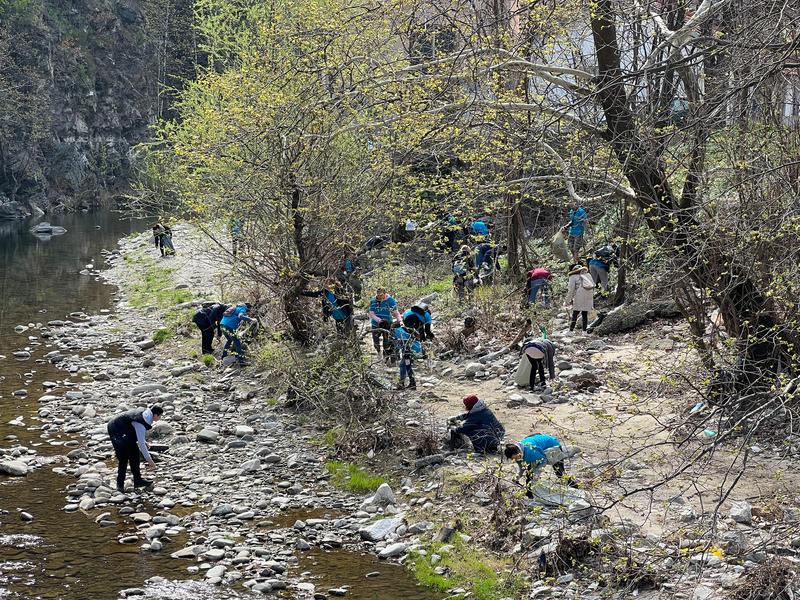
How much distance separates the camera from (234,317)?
65.1 ft

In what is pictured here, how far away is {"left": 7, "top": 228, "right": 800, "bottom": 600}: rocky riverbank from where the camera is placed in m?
9.66

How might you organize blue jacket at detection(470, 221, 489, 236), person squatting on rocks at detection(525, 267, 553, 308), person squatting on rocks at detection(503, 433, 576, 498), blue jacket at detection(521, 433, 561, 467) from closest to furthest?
1. person squatting on rocks at detection(503, 433, 576, 498)
2. blue jacket at detection(521, 433, 561, 467)
3. person squatting on rocks at detection(525, 267, 553, 308)
4. blue jacket at detection(470, 221, 489, 236)

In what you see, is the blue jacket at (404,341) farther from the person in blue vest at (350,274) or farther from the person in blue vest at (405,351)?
the person in blue vest at (350,274)

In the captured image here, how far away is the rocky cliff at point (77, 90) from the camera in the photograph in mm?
60688

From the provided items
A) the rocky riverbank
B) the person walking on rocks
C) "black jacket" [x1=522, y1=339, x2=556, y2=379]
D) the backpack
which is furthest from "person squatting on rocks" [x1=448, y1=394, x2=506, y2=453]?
the person walking on rocks

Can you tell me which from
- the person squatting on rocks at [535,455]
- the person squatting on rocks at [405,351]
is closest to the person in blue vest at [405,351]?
the person squatting on rocks at [405,351]

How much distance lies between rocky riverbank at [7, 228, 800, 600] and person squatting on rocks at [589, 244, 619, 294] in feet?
6.14

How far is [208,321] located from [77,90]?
54.1 meters

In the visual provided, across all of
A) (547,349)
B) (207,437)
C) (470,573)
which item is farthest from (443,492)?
(207,437)

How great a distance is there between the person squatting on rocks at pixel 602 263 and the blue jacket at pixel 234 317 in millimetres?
7691

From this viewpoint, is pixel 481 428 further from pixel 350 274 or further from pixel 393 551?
pixel 350 274

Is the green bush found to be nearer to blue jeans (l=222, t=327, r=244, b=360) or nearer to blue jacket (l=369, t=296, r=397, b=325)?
blue jacket (l=369, t=296, r=397, b=325)

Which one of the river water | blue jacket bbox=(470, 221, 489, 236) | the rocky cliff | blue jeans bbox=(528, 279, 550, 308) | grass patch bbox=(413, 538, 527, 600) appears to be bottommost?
grass patch bbox=(413, 538, 527, 600)

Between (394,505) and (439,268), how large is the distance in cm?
1433
